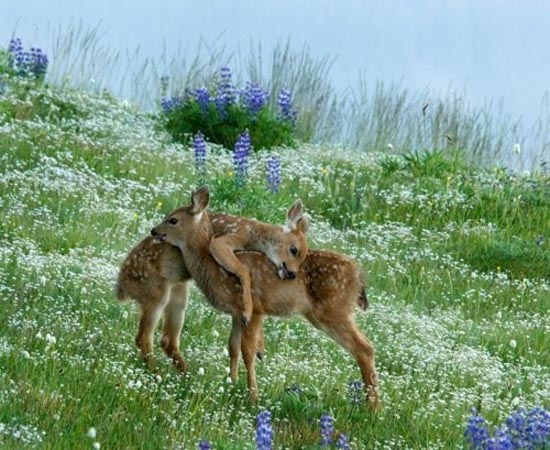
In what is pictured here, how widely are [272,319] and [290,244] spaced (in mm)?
1838

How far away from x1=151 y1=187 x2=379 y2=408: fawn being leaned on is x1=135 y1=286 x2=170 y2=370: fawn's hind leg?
10.8 inches

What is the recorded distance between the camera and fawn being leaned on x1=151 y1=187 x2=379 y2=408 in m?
9.12

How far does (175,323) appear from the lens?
9.62 m

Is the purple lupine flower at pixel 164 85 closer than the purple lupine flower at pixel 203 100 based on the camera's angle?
No

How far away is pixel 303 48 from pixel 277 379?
12.7 meters

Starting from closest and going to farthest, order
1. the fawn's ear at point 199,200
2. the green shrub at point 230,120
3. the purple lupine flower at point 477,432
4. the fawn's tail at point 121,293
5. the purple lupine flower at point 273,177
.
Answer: the purple lupine flower at point 477,432, the fawn's ear at point 199,200, the fawn's tail at point 121,293, the purple lupine flower at point 273,177, the green shrub at point 230,120

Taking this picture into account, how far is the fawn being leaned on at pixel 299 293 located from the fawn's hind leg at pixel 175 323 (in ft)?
1.35

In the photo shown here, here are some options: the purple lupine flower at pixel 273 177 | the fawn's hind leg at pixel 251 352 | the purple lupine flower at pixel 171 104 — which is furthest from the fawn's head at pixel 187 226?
the purple lupine flower at pixel 171 104

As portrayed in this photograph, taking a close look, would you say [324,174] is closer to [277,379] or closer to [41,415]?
[277,379]

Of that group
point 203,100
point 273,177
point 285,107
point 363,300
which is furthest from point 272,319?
point 285,107

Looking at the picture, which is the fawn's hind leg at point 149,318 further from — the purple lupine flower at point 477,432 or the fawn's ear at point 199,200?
the purple lupine flower at point 477,432

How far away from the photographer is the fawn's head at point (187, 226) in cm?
939

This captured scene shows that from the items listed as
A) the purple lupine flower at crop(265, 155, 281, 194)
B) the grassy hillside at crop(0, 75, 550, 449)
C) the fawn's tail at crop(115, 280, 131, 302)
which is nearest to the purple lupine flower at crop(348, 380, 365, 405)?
the grassy hillside at crop(0, 75, 550, 449)

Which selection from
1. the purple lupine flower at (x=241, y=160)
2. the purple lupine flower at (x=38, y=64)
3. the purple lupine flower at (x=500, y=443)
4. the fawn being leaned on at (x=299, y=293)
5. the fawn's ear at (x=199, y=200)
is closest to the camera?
the purple lupine flower at (x=500, y=443)
